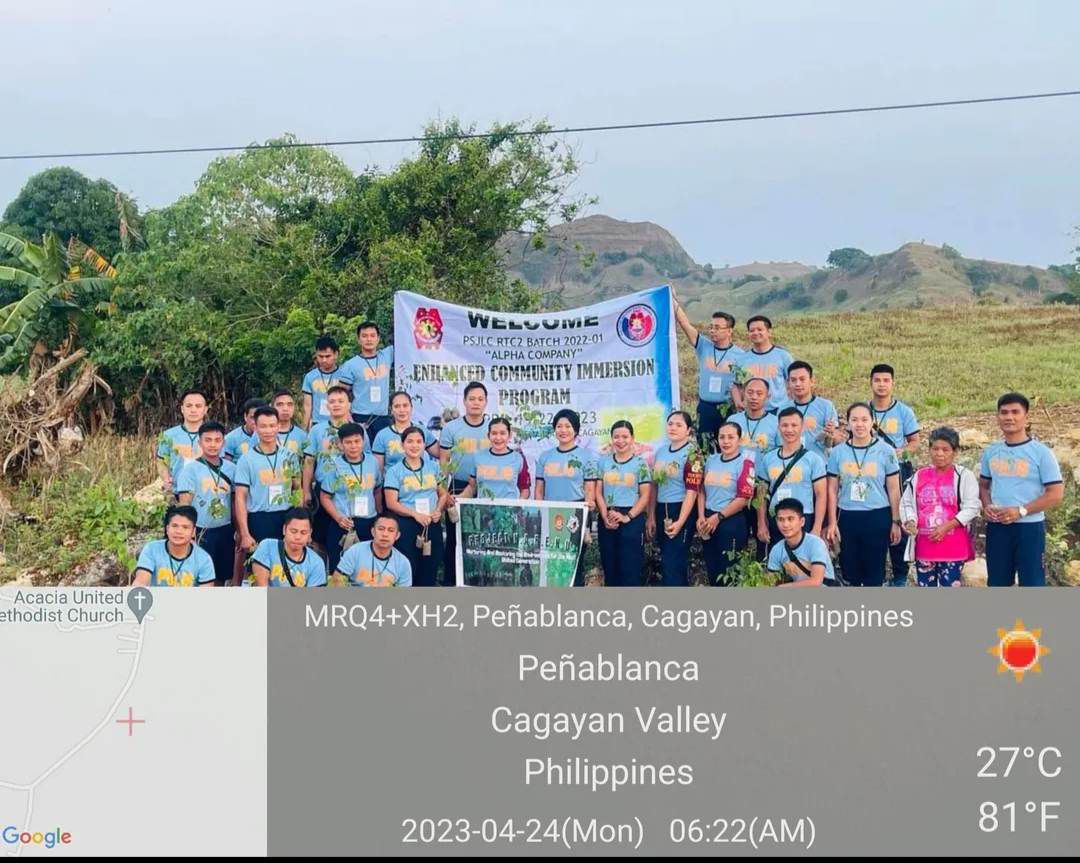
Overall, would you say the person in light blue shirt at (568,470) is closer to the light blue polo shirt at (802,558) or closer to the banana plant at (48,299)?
the light blue polo shirt at (802,558)

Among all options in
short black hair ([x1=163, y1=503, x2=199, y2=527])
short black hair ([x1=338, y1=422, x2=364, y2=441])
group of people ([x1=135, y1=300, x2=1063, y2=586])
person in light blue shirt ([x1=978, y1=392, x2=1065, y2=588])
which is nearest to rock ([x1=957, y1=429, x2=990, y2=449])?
group of people ([x1=135, y1=300, x2=1063, y2=586])

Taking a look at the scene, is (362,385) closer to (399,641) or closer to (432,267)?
(432,267)

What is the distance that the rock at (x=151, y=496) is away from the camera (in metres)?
8.47

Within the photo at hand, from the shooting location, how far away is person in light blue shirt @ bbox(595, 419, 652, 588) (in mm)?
6504

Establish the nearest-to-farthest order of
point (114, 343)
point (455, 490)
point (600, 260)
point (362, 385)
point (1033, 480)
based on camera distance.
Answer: point (1033, 480), point (455, 490), point (362, 385), point (114, 343), point (600, 260)

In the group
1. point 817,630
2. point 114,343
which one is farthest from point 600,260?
point 817,630

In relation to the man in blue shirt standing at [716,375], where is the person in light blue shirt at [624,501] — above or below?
below

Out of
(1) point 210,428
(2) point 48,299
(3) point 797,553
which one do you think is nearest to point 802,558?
(3) point 797,553

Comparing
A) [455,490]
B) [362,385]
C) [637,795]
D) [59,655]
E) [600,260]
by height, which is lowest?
[637,795]

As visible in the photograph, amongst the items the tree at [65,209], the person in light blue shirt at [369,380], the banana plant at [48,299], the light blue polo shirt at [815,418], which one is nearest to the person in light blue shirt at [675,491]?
the light blue polo shirt at [815,418]

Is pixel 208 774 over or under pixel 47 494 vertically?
under

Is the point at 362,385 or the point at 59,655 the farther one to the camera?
the point at 362,385

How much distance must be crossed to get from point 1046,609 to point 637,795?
1.83 metres

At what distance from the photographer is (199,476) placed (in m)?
6.46
